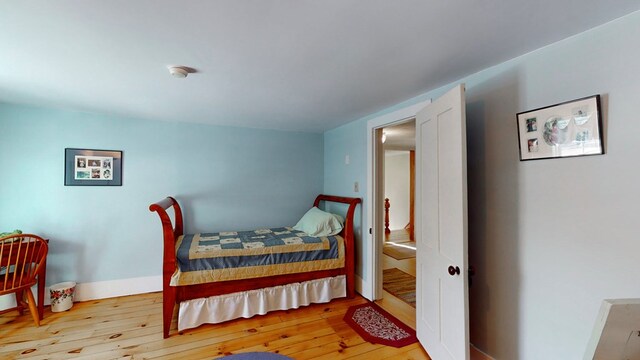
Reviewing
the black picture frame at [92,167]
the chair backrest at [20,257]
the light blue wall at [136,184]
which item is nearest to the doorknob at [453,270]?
the light blue wall at [136,184]

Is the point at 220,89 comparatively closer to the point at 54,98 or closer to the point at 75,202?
the point at 54,98

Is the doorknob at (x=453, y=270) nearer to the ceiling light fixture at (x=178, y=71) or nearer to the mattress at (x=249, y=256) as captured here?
the mattress at (x=249, y=256)

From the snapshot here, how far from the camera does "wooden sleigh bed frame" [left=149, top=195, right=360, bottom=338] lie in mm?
2328

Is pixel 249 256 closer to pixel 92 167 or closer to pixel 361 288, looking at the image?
pixel 361 288

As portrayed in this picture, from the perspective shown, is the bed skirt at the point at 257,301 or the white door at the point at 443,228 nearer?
the white door at the point at 443,228

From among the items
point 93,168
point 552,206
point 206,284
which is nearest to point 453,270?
point 552,206

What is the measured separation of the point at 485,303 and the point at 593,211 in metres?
0.92

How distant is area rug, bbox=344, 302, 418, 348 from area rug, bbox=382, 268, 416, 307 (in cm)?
46

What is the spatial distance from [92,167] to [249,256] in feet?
7.30

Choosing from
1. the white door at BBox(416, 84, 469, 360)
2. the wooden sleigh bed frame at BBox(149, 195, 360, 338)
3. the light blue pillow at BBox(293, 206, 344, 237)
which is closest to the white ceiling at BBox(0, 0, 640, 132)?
the white door at BBox(416, 84, 469, 360)

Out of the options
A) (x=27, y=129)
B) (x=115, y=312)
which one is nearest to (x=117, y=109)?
(x=27, y=129)

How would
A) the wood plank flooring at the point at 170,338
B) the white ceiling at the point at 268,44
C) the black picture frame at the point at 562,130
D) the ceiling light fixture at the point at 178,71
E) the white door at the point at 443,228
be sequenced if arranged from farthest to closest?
the wood plank flooring at the point at 170,338, the ceiling light fixture at the point at 178,71, the white door at the point at 443,228, the black picture frame at the point at 562,130, the white ceiling at the point at 268,44

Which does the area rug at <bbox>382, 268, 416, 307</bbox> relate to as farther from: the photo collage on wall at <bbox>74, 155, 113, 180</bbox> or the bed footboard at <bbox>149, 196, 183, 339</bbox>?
the photo collage on wall at <bbox>74, 155, 113, 180</bbox>

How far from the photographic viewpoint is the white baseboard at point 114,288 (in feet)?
9.84
